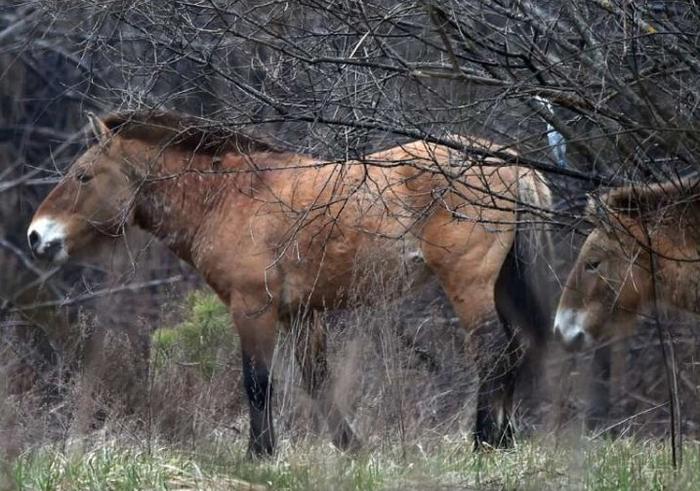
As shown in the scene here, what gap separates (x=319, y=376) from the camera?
7.37 metres

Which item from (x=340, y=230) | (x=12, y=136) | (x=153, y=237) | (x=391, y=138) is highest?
(x=391, y=138)

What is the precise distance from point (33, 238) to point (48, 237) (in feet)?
0.39

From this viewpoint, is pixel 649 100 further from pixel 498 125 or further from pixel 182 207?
pixel 182 207

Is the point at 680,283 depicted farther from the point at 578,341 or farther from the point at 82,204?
the point at 82,204

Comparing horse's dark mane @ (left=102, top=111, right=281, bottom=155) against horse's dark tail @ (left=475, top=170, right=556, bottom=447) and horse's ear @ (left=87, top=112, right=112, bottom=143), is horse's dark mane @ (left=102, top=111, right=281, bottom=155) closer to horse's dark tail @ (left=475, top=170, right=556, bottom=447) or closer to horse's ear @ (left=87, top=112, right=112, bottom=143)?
horse's ear @ (left=87, top=112, right=112, bottom=143)

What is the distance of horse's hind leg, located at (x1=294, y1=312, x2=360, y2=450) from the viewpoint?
21.9 feet

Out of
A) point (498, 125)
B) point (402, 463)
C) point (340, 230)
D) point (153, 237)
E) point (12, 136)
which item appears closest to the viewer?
point (402, 463)

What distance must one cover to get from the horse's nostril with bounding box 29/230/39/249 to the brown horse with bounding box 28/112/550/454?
0.03ft

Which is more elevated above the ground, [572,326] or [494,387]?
[572,326]


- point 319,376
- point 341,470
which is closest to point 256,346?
point 319,376

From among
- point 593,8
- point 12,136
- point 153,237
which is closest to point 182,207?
point 153,237

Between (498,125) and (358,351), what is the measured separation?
4.73ft

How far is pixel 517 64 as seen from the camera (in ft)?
20.6

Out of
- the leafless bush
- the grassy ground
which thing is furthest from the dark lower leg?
the grassy ground
